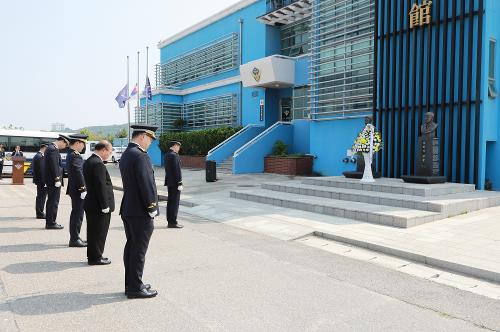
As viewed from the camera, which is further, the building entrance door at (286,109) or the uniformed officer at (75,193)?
the building entrance door at (286,109)

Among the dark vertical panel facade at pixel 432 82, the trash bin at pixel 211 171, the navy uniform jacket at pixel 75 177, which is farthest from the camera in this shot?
the trash bin at pixel 211 171

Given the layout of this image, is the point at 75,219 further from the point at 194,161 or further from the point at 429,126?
the point at 194,161

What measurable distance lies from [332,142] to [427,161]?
7110 millimetres

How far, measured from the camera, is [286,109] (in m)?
26.0

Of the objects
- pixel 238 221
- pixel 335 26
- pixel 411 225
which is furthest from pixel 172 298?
pixel 335 26

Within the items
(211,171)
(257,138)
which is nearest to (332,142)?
(257,138)

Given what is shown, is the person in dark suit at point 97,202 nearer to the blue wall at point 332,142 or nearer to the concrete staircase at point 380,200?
the concrete staircase at point 380,200

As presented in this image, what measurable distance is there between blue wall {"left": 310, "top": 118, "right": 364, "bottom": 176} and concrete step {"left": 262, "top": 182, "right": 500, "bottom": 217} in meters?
6.04

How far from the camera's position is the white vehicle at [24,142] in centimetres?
2297

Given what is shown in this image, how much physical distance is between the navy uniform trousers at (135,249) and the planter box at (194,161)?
70.6ft

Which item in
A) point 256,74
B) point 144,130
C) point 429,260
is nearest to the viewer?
point 144,130

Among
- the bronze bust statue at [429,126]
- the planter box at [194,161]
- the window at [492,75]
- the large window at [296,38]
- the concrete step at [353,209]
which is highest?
the large window at [296,38]

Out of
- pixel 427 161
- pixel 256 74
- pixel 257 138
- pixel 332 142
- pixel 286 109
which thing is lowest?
pixel 427 161

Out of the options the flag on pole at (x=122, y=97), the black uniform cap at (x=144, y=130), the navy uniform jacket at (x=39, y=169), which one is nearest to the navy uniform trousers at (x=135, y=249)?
the black uniform cap at (x=144, y=130)
